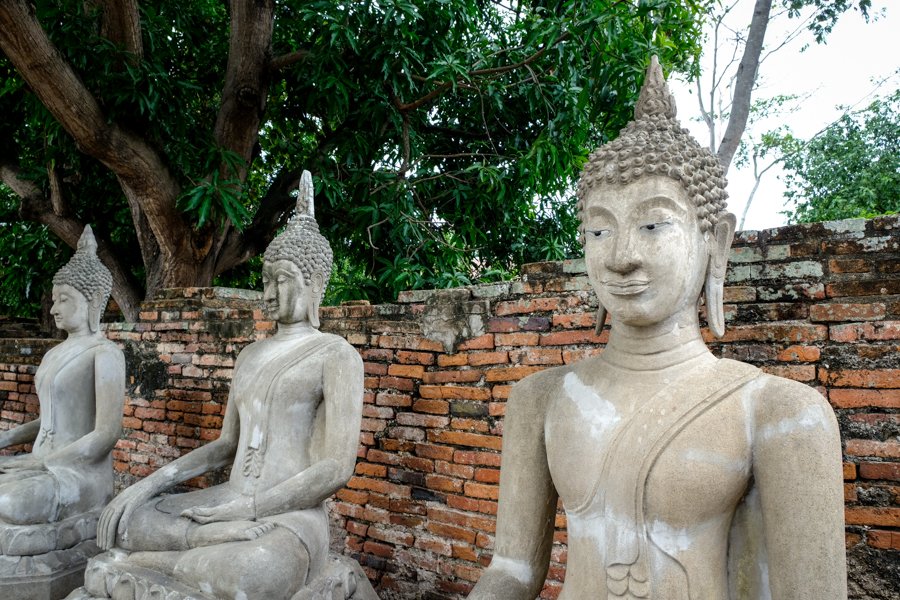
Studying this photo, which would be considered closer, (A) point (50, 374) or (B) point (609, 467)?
(B) point (609, 467)

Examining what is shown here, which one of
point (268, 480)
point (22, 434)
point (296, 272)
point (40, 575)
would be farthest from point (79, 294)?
point (268, 480)

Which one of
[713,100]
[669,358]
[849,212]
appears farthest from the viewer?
[713,100]

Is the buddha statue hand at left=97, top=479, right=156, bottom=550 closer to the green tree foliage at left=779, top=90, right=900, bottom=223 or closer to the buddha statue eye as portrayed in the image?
the buddha statue eye

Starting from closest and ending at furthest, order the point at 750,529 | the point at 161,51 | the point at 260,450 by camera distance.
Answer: the point at 750,529 < the point at 260,450 < the point at 161,51

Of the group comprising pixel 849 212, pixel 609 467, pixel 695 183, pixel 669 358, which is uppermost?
pixel 849 212

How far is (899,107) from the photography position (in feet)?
36.0

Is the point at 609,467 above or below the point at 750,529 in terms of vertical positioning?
above

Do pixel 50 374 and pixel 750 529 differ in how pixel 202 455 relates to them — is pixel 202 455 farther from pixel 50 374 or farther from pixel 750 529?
pixel 750 529

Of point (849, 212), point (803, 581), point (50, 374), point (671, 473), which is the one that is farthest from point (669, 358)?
point (849, 212)

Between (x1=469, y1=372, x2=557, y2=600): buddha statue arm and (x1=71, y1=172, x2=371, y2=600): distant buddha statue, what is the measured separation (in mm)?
1141

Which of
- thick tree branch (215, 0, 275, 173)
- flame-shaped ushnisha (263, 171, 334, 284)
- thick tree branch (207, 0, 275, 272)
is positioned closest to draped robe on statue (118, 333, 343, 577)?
flame-shaped ushnisha (263, 171, 334, 284)

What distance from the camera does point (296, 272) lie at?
3285 millimetres

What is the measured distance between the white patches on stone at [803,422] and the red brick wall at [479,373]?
1.50 metres

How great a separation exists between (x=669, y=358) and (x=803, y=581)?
532mm
